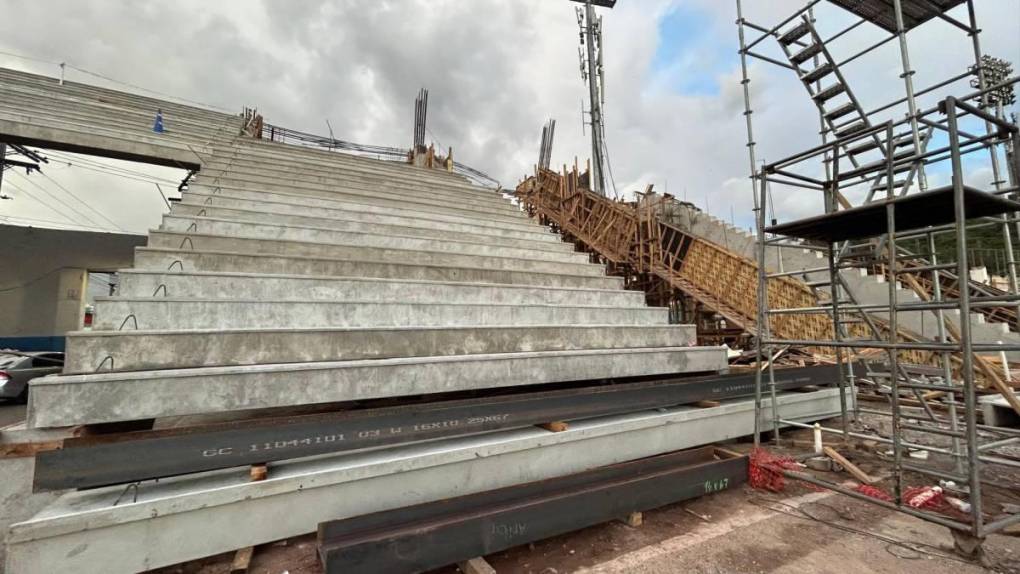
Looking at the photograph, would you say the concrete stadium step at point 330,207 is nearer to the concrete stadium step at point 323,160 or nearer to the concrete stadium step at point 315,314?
the concrete stadium step at point 315,314

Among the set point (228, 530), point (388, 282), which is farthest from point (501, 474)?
point (388, 282)

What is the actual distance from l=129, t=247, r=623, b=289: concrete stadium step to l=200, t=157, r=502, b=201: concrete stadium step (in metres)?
4.55

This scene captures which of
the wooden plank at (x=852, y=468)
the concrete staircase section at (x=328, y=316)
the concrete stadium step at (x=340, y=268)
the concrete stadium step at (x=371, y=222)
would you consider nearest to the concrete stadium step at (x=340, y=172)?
the concrete staircase section at (x=328, y=316)

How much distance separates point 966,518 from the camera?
3203 mm

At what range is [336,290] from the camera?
4.96 meters

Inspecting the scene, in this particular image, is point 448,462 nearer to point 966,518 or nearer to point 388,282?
point 388,282

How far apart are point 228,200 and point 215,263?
2719 millimetres

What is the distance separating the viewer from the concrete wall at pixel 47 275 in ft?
50.3

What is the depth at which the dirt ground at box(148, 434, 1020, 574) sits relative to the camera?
8.82ft

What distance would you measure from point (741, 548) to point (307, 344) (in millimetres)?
3810

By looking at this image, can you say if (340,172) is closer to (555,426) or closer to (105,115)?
(105,115)

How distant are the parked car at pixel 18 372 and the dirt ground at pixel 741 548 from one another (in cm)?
1035

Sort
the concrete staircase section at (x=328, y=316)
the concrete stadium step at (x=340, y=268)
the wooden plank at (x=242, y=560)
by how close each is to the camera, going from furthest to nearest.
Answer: the concrete stadium step at (x=340, y=268) → the concrete staircase section at (x=328, y=316) → the wooden plank at (x=242, y=560)

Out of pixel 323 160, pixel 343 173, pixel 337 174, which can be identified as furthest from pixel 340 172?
pixel 323 160
